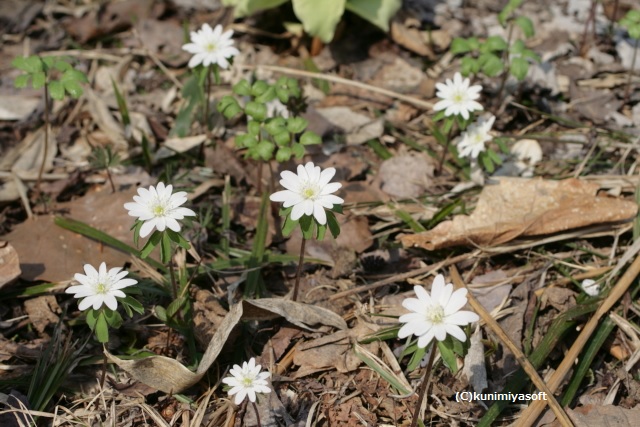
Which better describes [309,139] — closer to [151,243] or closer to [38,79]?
[151,243]

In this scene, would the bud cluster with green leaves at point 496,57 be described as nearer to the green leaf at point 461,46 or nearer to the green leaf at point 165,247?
the green leaf at point 461,46

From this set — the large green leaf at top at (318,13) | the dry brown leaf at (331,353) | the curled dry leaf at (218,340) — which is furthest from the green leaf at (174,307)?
the large green leaf at top at (318,13)

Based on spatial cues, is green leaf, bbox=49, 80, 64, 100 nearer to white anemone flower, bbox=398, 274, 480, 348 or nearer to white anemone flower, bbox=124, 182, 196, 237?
white anemone flower, bbox=124, 182, 196, 237

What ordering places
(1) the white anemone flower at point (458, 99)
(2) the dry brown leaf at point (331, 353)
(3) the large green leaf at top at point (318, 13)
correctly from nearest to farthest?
(2) the dry brown leaf at point (331, 353)
(1) the white anemone flower at point (458, 99)
(3) the large green leaf at top at point (318, 13)

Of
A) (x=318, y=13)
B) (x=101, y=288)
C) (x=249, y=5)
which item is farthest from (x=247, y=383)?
(x=249, y=5)

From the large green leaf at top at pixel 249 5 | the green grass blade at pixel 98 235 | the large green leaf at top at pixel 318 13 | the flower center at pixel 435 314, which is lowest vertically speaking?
the flower center at pixel 435 314
